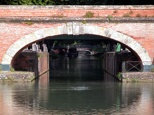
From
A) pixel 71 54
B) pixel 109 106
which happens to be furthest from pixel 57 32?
pixel 71 54

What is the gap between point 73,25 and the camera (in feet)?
65.3

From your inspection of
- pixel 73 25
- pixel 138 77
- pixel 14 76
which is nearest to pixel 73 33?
pixel 73 25

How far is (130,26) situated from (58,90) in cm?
619

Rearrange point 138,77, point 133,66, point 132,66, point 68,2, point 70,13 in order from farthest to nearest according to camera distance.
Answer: point 68,2
point 132,66
point 133,66
point 70,13
point 138,77

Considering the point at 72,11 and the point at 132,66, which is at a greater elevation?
the point at 72,11

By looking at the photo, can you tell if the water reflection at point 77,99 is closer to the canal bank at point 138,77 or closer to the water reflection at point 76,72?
the canal bank at point 138,77

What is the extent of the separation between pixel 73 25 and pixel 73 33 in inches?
19.4

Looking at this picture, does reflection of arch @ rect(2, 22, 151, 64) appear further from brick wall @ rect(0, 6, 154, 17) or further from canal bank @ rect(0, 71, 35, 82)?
canal bank @ rect(0, 71, 35, 82)

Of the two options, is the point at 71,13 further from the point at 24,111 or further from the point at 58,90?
the point at 24,111

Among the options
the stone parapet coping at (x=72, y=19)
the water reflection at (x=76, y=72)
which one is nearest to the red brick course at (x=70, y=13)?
the stone parapet coping at (x=72, y=19)

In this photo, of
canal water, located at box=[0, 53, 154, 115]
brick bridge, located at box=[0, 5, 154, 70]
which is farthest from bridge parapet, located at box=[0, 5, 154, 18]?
canal water, located at box=[0, 53, 154, 115]

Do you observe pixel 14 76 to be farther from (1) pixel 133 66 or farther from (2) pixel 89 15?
(1) pixel 133 66

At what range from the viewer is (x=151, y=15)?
793 inches

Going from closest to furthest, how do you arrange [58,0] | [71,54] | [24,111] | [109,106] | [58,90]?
[24,111], [109,106], [58,90], [58,0], [71,54]
